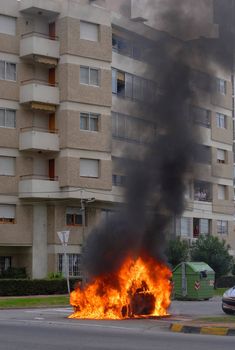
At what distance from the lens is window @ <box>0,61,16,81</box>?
46.2 metres

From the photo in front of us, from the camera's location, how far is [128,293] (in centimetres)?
2142

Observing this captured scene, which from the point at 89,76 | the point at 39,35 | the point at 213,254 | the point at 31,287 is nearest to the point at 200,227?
the point at 213,254

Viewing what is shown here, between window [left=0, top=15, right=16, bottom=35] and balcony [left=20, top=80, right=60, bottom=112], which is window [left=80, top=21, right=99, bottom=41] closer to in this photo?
balcony [left=20, top=80, right=60, bottom=112]

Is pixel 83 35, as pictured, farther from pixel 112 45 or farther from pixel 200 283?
pixel 200 283

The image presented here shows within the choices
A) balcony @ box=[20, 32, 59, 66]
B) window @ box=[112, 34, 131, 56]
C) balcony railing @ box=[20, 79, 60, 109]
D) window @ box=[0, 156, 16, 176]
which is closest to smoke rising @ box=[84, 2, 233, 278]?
window @ box=[0, 156, 16, 176]

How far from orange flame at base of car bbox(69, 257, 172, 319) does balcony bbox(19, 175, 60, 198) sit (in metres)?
23.9

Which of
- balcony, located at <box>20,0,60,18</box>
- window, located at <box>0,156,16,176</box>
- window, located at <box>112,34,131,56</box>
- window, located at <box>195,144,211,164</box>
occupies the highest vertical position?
balcony, located at <box>20,0,60,18</box>

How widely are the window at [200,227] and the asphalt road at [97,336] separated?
36.5 m

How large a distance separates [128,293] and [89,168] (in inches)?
1051

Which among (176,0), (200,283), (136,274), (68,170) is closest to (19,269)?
(68,170)

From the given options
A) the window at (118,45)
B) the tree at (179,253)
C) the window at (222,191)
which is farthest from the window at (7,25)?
the window at (222,191)

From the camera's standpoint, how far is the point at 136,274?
861 inches

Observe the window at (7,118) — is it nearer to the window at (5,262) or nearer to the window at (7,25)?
the window at (7,25)

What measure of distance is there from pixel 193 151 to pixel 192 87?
74.2 inches
